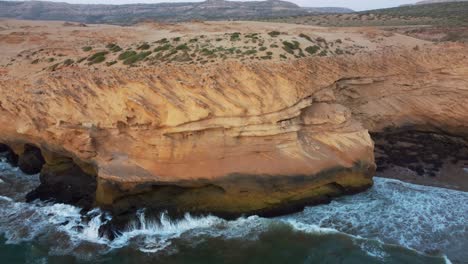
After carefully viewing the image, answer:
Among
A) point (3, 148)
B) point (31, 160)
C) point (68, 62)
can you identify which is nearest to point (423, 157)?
point (68, 62)

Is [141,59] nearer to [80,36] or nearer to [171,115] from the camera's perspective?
[171,115]

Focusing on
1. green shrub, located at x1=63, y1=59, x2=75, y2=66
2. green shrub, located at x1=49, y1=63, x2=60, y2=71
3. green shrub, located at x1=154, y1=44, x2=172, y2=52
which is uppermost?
green shrub, located at x1=154, y1=44, x2=172, y2=52

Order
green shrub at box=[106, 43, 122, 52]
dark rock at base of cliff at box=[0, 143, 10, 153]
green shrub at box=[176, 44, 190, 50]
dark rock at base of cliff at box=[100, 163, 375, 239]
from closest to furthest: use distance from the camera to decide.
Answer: dark rock at base of cliff at box=[100, 163, 375, 239]
green shrub at box=[176, 44, 190, 50]
green shrub at box=[106, 43, 122, 52]
dark rock at base of cliff at box=[0, 143, 10, 153]

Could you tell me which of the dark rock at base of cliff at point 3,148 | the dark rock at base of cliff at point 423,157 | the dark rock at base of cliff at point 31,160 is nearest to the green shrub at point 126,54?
the dark rock at base of cliff at point 31,160

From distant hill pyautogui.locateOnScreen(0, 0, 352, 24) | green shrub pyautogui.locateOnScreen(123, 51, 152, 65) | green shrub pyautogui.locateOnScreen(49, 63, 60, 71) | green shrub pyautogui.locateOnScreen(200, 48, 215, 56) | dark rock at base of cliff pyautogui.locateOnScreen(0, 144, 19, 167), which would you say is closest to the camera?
green shrub pyautogui.locateOnScreen(200, 48, 215, 56)

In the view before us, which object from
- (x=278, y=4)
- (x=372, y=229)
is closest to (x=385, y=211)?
(x=372, y=229)

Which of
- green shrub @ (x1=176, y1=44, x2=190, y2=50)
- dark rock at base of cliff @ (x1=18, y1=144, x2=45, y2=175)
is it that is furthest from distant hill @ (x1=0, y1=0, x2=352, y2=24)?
green shrub @ (x1=176, y1=44, x2=190, y2=50)

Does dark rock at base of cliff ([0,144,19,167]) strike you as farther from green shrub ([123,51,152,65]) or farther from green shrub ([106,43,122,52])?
green shrub ([123,51,152,65])
